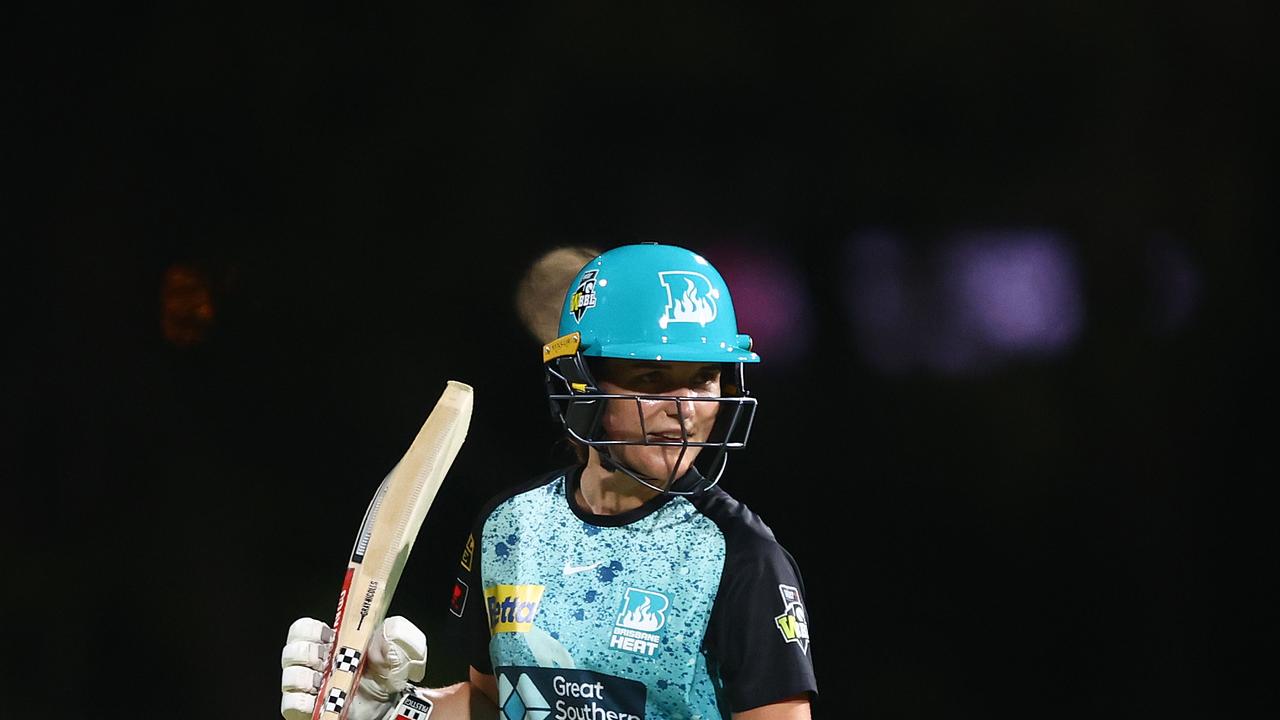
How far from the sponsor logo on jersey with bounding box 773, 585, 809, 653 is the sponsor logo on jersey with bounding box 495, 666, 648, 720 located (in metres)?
0.23

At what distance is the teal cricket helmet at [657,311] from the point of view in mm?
1795

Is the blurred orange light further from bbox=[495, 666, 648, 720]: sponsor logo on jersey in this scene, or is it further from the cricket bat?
bbox=[495, 666, 648, 720]: sponsor logo on jersey

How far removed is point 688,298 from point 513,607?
56 centimetres

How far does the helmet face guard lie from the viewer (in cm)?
175

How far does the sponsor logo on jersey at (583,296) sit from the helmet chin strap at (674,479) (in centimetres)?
24

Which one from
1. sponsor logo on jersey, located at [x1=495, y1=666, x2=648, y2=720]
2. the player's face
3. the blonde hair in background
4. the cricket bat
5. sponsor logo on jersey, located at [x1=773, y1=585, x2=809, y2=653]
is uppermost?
the blonde hair in background

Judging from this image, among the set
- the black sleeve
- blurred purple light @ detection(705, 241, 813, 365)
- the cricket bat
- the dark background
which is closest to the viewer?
the black sleeve

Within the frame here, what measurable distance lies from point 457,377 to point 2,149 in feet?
4.17

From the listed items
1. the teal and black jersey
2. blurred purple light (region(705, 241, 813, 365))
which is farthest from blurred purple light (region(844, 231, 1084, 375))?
the teal and black jersey

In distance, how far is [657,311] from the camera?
5.91ft

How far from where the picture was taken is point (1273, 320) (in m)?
3.02

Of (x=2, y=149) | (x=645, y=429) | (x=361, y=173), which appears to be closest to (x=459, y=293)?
(x=361, y=173)

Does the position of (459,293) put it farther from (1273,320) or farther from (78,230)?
(1273,320)

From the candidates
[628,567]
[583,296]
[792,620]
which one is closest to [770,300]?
[583,296]
